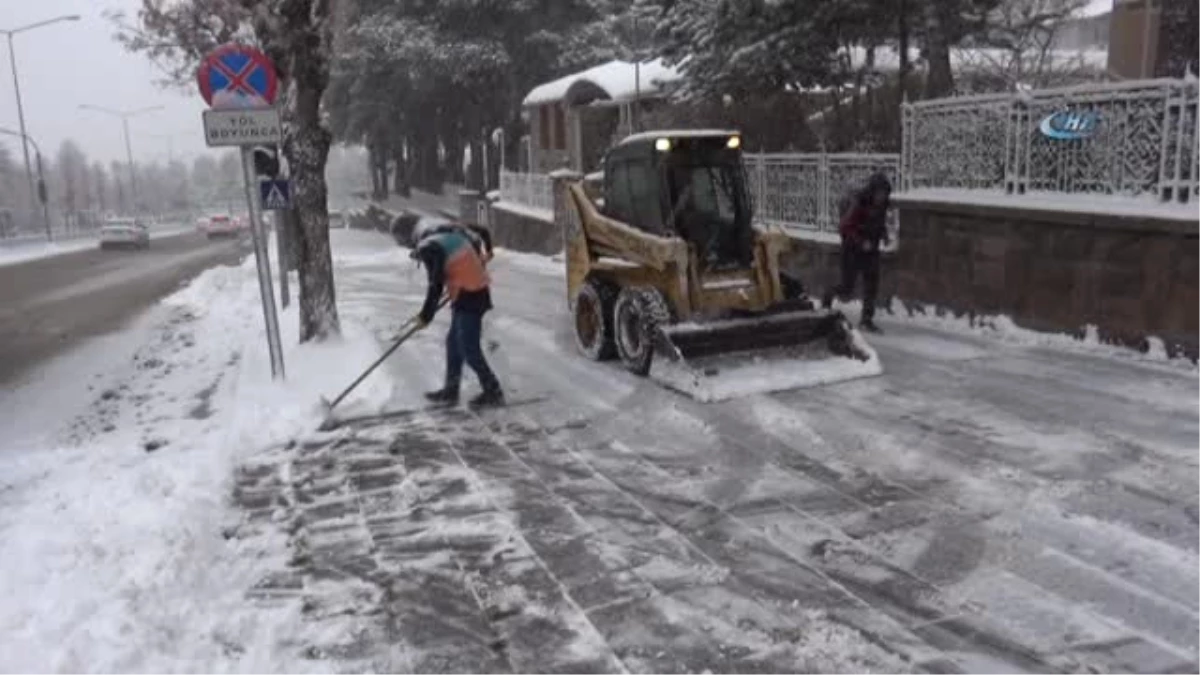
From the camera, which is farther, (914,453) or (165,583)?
(914,453)

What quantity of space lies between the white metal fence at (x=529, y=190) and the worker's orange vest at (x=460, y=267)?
1589cm

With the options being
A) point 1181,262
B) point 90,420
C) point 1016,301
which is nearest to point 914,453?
point 1181,262

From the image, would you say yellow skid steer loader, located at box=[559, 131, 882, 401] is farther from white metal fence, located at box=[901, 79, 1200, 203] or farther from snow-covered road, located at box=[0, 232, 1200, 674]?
white metal fence, located at box=[901, 79, 1200, 203]

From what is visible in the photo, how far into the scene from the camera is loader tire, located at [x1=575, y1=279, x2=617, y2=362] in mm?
9609

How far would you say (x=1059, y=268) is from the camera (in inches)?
363

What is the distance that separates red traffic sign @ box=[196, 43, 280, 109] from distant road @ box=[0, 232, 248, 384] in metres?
5.32

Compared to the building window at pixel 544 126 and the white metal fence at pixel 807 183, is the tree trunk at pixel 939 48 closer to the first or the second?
the white metal fence at pixel 807 183

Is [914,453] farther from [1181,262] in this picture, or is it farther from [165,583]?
[165,583]

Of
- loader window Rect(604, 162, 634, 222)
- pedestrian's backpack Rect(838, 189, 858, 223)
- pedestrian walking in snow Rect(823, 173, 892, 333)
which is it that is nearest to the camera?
loader window Rect(604, 162, 634, 222)

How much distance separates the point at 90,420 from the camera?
927 centimetres

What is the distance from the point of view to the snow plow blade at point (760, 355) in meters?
8.18

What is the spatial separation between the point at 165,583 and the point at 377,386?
13.9ft

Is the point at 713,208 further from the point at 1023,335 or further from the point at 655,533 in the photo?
the point at 655,533

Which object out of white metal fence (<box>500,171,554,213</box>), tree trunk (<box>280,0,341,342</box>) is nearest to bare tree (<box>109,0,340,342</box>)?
tree trunk (<box>280,0,341,342</box>)
